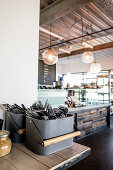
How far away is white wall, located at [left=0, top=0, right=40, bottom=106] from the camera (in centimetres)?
138

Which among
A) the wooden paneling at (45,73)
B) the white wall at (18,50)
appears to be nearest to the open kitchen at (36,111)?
the white wall at (18,50)

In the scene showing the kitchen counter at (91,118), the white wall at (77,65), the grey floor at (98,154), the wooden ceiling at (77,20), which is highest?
the wooden ceiling at (77,20)

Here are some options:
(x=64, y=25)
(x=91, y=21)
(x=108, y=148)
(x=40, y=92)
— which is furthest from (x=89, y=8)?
(x=108, y=148)

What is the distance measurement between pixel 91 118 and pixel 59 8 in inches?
104

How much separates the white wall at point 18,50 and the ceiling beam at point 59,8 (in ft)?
3.69

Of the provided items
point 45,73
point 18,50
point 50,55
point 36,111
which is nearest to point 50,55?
point 50,55

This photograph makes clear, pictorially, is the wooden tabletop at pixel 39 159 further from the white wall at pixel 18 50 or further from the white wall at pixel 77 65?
the white wall at pixel 77 65

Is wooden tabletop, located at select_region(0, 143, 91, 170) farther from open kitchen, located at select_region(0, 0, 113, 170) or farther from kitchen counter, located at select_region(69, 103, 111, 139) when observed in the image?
kitchen counter, located at select_region(69, 103, 111, 139)

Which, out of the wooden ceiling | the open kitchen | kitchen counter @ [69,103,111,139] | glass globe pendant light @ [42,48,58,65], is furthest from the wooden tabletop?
glass globe pendant light @ [42,48,58,65]

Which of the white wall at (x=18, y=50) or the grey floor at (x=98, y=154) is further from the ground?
the white wall at (x=18, y=50)

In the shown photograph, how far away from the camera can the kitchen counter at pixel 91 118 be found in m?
2.88

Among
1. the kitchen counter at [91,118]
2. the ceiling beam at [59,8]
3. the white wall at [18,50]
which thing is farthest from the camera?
the kitchen counter at [91,118]

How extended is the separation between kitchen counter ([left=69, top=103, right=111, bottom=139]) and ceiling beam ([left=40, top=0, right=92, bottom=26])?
2.04 metres

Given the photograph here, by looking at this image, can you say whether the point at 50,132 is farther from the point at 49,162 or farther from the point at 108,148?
the point at 108,148
